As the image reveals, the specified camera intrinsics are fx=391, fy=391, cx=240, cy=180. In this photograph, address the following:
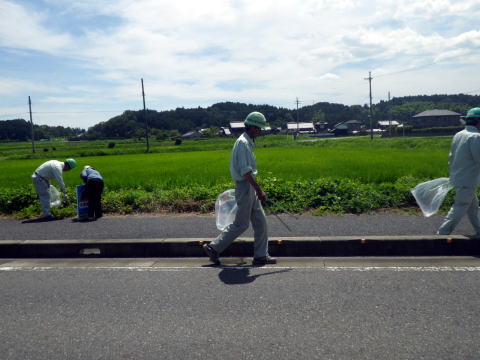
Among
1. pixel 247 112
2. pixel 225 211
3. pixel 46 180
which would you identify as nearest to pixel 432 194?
pixel 225 211

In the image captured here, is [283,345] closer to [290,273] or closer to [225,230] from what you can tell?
[290,273]

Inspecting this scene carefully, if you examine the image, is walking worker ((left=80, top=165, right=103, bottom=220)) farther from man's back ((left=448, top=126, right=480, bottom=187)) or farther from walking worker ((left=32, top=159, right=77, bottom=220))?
man's back ((left=448, top=126, right=480, bottom=187))

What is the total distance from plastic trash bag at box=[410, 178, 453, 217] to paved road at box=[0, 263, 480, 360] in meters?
1.26

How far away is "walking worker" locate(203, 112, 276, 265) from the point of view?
164 inches

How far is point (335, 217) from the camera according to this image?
641 cm

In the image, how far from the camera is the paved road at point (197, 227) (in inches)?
214

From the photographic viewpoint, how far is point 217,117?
298ft

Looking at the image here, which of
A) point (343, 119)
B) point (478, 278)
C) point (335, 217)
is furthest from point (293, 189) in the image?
point (343, 119)

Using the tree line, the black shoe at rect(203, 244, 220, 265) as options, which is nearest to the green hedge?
the black shoe at rect(203, 244, 220, 265)

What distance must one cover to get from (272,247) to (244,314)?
1816 millimetres

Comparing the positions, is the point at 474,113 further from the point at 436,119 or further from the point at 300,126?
the point at 300,126

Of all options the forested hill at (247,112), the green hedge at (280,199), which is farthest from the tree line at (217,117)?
the green hedge at (280,199)

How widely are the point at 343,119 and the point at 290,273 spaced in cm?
11247


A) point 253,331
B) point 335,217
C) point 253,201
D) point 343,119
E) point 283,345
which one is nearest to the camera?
point 283,345
